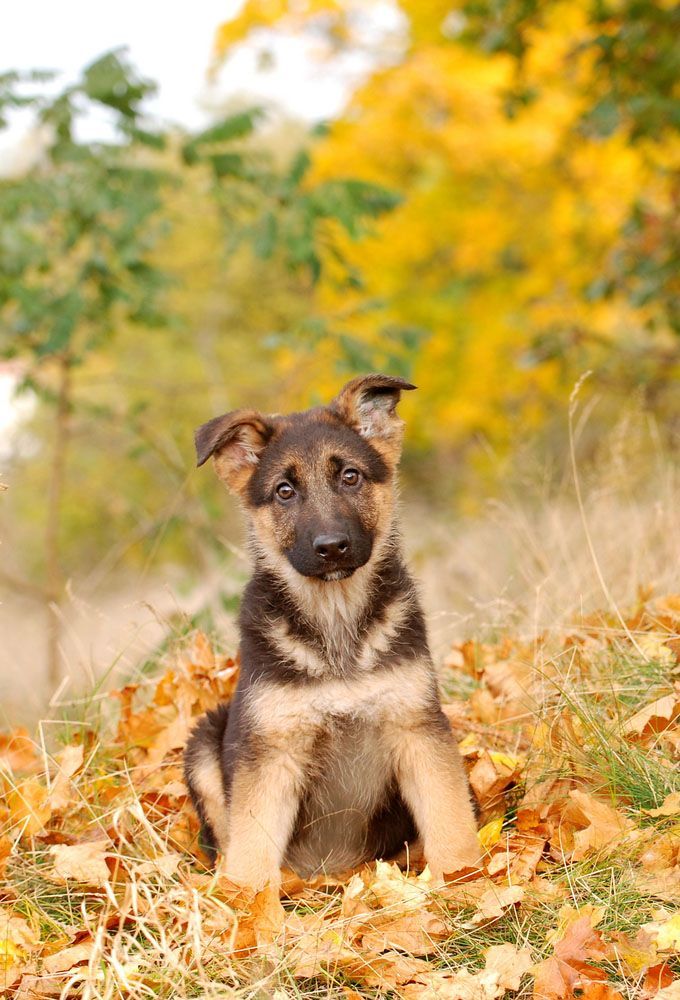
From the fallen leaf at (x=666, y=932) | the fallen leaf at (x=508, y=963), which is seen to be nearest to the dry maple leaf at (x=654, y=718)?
the fallen leaf at (x=666, y=932)

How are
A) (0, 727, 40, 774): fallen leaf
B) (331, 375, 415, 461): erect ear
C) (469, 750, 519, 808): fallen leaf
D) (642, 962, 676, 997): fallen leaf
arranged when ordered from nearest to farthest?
(642, 962, 676, 997): fallen leaf
(469, 750, 519, 808): fallen leaf
(331, 375, 415, 461): erect ear
(0, 727, 40, 774): fallen leaf

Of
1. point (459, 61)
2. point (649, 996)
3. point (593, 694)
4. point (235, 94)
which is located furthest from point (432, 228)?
point (235, 94)

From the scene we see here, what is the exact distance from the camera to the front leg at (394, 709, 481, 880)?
3.96 m

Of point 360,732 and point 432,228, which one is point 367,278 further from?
point 360,732

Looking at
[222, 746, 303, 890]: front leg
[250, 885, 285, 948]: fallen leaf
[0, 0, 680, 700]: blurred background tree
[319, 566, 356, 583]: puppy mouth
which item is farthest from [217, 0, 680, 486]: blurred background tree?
[250, 885, 285, 948]: fallen leaf

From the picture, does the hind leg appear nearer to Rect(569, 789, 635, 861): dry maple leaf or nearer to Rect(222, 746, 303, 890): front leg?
Rect(222, 746, 303, 890): front leg

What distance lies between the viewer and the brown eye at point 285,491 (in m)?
4.45

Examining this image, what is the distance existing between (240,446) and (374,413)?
60 cm

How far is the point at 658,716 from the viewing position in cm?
426

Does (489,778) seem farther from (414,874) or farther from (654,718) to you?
(654,718)

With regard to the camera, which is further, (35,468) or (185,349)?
(185,349)

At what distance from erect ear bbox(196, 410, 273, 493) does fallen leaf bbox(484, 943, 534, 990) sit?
213 centimetres

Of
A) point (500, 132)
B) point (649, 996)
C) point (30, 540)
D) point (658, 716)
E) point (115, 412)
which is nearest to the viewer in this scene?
point (649, 996)

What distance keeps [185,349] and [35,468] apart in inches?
361
